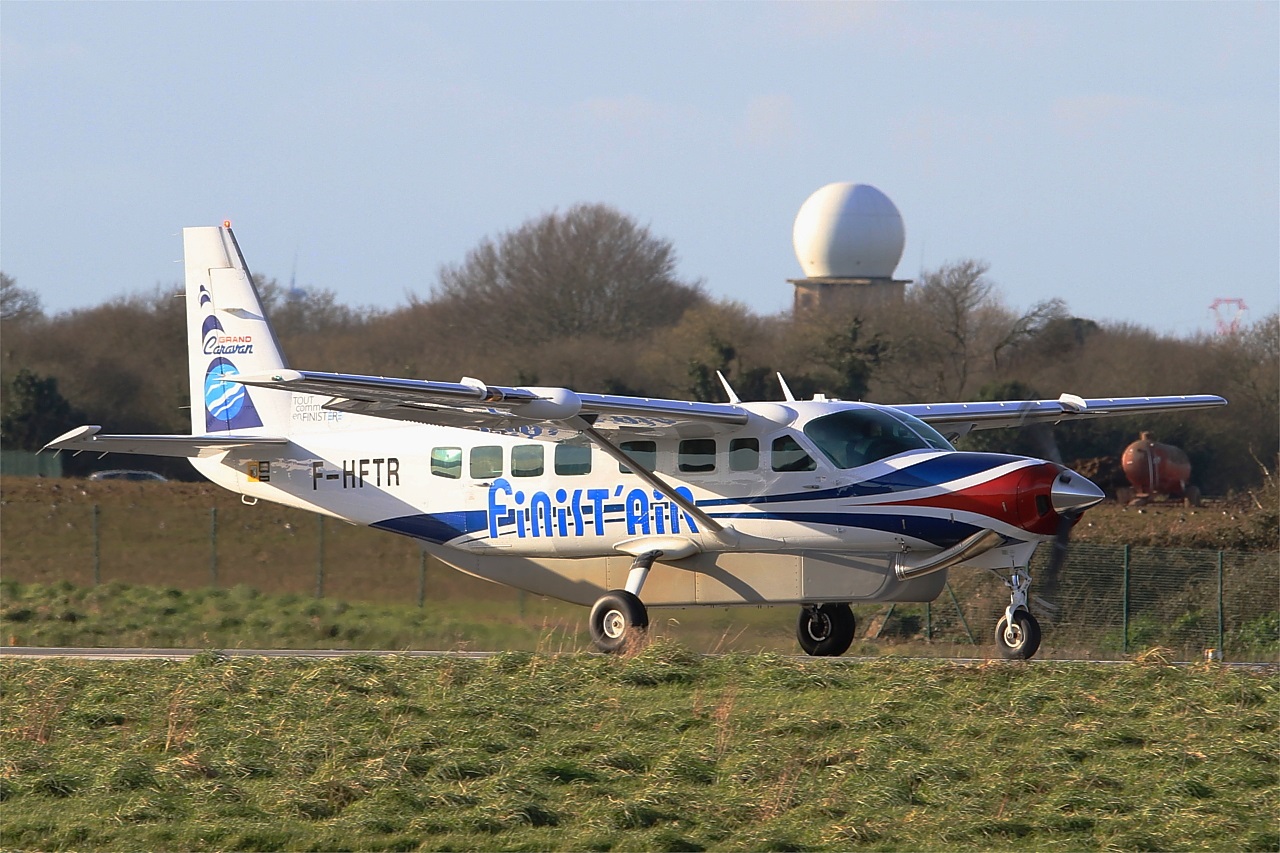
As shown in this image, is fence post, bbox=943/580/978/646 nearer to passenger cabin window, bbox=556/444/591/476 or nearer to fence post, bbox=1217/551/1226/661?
fence post, bbox=1217/551/1226/661

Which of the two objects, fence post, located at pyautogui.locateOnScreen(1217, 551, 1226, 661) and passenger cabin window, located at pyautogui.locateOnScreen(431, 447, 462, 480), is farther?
fence post, located at pyautogui.locateOnScreen(1217, 551, 1226, 661)

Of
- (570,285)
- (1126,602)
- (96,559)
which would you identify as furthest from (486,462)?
(570,285)

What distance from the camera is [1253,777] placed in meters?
11.7

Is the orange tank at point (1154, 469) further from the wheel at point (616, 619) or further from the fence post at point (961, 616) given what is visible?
the wheel at point (616, 619)

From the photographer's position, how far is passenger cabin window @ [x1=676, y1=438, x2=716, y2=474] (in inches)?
727

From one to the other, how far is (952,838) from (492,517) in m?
10.1

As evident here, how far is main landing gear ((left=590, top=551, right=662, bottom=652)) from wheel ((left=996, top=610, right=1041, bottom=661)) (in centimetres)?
406

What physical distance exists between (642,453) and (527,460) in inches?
63.7

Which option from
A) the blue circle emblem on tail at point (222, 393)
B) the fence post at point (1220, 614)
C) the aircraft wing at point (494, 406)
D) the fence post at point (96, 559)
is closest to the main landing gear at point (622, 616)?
the aircraft wing at point (494, 406)

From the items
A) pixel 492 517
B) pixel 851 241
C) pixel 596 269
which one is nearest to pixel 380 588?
pixel 492 517

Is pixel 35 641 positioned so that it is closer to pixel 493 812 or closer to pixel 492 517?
pixel 492 517

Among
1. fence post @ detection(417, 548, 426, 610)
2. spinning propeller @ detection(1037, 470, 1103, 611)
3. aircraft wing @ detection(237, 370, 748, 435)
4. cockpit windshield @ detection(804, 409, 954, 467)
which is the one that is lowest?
fence post @ detection(417, 548, 426, 610)

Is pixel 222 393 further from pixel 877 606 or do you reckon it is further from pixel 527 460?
pixel 877 606

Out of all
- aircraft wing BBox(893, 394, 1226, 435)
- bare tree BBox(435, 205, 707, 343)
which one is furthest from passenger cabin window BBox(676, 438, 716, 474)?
bare tree BBox(435, 205, 707, 343)
